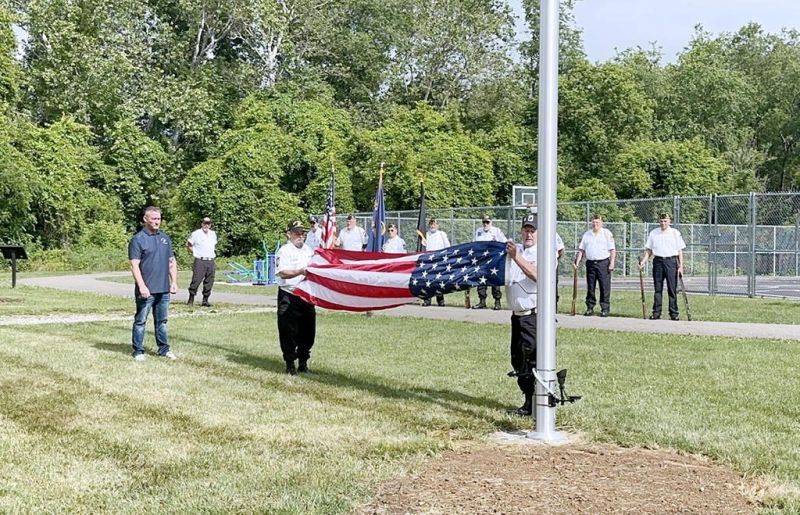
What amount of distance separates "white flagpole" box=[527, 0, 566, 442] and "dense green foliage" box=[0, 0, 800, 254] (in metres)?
32.6

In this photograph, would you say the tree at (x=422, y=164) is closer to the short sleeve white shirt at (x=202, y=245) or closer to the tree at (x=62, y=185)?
the tree at (x=62, y=185)

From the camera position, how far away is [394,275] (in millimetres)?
9758

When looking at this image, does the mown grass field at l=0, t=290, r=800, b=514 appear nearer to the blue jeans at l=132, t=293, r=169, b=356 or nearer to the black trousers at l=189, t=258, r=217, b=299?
the blue jeans at l=132, t=293, r=169, b=356

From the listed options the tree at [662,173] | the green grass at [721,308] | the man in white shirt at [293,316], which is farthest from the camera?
the tree at [662,173]

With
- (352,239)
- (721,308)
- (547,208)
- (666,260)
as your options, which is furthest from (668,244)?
(547,208)

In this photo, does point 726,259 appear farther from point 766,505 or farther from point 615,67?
point 766,505

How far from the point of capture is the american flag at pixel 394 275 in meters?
8.87

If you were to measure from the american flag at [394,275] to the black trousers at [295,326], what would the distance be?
209 millimetres

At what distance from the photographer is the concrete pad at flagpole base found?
23.7ft

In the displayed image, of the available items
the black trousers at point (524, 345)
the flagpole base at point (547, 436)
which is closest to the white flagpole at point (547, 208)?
the flagpole base at point (547, 436)

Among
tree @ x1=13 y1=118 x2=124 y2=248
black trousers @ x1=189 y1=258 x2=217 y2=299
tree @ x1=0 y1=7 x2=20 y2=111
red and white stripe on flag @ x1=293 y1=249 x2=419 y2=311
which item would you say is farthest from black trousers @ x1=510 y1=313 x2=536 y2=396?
tree @ x1=13 y1=118 x2=124 y2=248

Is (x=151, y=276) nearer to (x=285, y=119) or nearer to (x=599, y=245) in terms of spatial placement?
(x=599, y=245)

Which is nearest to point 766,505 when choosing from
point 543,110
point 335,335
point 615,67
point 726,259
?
point 543,110

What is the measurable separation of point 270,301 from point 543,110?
15.3m
